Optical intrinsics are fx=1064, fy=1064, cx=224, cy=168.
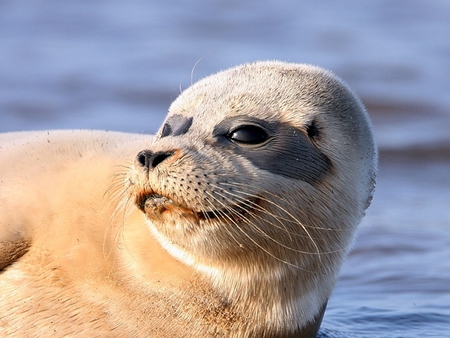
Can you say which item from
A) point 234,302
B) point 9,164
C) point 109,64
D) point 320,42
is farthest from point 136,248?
point 320,42

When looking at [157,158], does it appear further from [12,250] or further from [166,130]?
[12,250]

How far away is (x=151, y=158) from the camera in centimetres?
425

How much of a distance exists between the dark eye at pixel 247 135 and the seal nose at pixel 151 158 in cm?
34

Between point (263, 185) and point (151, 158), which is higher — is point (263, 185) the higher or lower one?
the lower one

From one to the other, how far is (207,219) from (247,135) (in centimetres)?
44

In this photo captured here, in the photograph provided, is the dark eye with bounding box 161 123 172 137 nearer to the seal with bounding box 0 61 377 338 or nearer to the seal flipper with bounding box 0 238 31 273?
the seal with bounding box 0 61 377 338

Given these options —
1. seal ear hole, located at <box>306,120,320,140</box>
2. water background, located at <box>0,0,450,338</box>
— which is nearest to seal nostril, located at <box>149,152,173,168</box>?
seal ear hole, located at <box>306,120,320,140</box>

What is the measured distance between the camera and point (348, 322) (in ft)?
20.0

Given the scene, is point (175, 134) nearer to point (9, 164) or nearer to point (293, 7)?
point (9, 164)

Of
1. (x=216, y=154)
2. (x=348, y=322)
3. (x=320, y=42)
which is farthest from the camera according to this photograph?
(x=320, y=42)

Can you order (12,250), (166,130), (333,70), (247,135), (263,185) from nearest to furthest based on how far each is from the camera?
(263,185) → (247,135) → (166,130) → (12,250) → (333,70)

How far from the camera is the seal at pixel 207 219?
4.33m

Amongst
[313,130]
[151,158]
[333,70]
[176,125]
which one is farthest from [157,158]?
[333,70]

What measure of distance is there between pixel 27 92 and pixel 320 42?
173 inches
